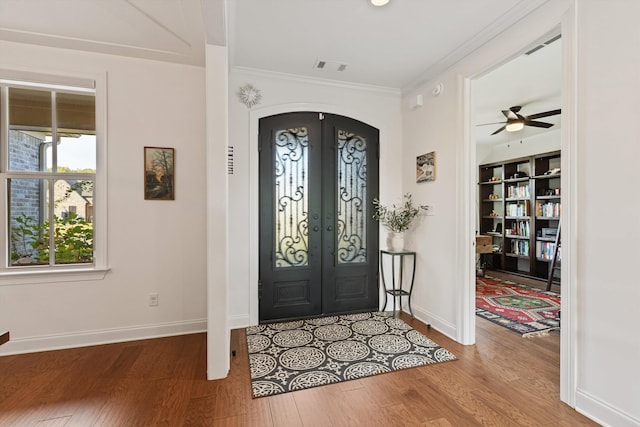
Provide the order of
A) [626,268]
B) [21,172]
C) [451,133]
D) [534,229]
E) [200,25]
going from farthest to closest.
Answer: [534,229]
[451,133]
[21,172]
[200,25]
[626,268]

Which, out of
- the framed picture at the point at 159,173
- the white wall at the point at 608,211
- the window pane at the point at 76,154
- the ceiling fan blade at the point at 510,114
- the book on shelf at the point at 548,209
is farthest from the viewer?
the book on shelf at the point at 548,209

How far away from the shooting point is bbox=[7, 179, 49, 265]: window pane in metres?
2.55

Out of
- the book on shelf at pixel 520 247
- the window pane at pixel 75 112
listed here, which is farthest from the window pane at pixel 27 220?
the book on shelf at pixel 520 247

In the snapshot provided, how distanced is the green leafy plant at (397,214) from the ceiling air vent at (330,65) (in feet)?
5.05

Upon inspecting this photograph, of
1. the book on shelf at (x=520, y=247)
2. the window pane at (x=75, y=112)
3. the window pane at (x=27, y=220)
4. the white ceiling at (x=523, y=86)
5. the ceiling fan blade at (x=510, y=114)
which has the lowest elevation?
the book on shelf at (x=520, y=247)

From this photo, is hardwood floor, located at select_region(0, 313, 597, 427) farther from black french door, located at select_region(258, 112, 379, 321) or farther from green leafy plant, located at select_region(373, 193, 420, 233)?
green leafy plant, located at select_region(373, 193, 420, 233)

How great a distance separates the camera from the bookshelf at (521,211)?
5.00 m

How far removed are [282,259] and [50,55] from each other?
283 centimetres

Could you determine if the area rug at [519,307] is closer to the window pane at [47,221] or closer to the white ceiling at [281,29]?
the white ceiling at [281,29]

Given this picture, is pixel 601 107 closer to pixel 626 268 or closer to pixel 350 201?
pixel 626 268

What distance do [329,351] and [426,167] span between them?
2.15 metres

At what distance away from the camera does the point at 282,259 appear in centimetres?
328

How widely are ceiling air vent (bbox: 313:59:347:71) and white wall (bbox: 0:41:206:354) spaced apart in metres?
1.19

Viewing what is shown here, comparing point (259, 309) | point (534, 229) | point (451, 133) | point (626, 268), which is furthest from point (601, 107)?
point (534, 229)
